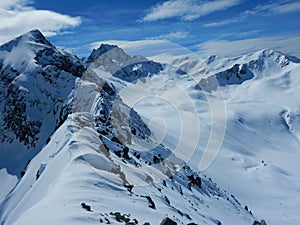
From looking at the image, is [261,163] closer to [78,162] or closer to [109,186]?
[78,162]

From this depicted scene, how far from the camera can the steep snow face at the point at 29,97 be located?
74.6m

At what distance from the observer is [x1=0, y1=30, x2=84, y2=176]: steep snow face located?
74.6 metres

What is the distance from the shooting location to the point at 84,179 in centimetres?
2608

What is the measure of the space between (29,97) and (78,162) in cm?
5729

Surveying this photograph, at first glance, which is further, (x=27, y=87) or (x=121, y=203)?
(x=27, y=87)

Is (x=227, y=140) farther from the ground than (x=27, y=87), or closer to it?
farther from the ground

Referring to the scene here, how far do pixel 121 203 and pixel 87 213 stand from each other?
188 inches

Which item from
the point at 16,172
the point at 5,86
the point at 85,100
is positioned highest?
the point at 85,100

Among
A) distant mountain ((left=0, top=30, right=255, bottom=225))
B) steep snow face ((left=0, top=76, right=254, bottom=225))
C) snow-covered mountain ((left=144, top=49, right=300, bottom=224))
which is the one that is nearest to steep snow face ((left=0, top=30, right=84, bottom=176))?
distant mountain ((left=0, top=30, right=255, bottom=225))

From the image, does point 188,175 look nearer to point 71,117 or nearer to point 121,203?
point 71,117

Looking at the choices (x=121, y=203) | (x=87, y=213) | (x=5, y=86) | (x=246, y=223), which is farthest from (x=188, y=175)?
(x=5, y=86)

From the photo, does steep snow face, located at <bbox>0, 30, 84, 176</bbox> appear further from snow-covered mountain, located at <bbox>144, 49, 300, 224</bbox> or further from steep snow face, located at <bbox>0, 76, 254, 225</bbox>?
snow-covered mountain, located at <bbox>144, 49, 300, 224</bbox>

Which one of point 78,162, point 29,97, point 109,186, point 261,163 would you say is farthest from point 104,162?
point 261,163

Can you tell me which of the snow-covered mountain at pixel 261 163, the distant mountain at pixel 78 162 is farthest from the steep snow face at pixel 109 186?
the snow-covered mountain at pixel 261 163
